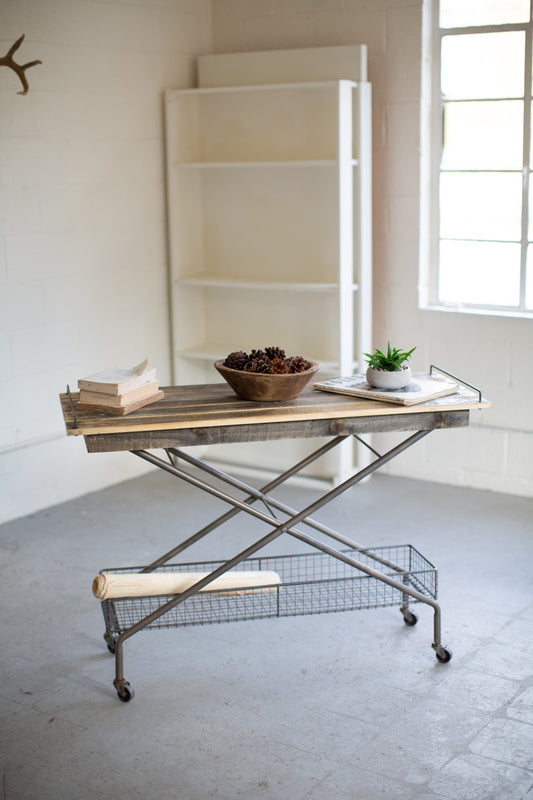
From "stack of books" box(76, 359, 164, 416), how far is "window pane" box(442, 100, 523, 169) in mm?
2502

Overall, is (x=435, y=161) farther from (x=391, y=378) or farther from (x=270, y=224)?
(x=391, y=378)

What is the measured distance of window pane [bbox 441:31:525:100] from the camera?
439cm

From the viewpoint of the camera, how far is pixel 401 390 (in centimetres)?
287

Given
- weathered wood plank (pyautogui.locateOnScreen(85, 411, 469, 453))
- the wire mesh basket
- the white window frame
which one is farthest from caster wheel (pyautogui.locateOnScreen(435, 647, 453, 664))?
the white window frame

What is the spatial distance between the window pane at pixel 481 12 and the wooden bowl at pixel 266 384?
248cm

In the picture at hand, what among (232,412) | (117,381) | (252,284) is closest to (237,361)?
(232,412)

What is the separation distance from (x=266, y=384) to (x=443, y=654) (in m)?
1.07

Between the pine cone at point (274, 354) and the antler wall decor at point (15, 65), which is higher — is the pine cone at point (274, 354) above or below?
below

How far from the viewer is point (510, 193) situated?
4512mm

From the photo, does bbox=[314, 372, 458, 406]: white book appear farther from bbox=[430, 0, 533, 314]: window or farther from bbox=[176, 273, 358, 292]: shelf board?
bbox=[430, 0, 533, 314]: window

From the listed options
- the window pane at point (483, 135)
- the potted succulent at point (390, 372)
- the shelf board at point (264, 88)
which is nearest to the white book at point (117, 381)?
the potted succulent at point (390, 372)

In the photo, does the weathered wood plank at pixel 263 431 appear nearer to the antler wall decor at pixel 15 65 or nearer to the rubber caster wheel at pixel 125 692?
the rubber caster wheel at pixel 125 692

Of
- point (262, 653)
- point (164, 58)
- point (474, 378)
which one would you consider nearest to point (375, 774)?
point (262, 653)

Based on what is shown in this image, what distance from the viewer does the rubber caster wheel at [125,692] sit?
2.83 m
